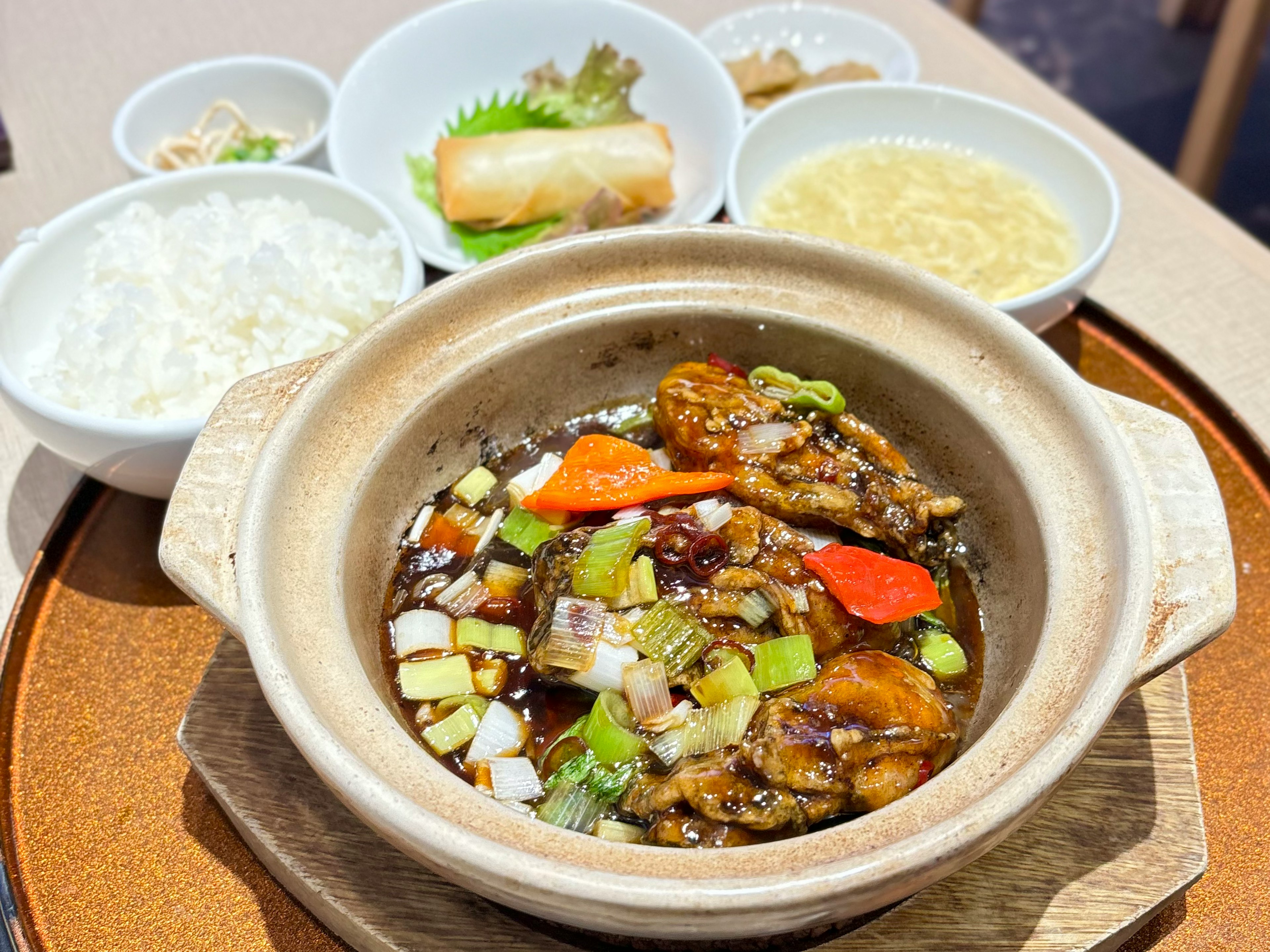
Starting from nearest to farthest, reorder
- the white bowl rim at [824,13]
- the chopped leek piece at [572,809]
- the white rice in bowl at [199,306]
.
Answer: the chopped leek piece at [572,809] < the white rice in bowl at [199,306] < the white bowl rim at [824,13]

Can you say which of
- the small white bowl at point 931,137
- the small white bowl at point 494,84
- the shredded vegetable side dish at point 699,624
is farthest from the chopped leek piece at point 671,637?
the small white bowl at point 494,84

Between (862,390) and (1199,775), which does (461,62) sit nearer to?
(862,390)

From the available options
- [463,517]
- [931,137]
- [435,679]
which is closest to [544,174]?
[931,137]

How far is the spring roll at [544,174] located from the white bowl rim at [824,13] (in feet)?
3.37

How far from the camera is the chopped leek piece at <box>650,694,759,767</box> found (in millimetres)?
1661

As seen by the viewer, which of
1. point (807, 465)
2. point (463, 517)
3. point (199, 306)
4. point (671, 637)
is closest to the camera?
point (671, 637)

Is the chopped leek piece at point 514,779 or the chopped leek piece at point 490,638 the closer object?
the chopped leek piece at point 514,779

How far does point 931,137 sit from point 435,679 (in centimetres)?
286

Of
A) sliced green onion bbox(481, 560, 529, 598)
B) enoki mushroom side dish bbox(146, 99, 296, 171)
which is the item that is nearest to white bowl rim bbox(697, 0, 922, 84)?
enoki mushroom side dish bbox(146, 99, 296, 171)

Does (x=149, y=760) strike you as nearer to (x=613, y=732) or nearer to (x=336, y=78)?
(x=613, y=732)

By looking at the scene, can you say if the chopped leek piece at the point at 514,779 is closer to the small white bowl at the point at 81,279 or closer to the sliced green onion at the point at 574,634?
the sliced green onion at the point at 574,634

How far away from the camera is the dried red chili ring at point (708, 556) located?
1.82 meters

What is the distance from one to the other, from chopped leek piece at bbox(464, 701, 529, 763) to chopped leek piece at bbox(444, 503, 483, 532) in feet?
1.50

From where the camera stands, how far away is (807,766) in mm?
1546
